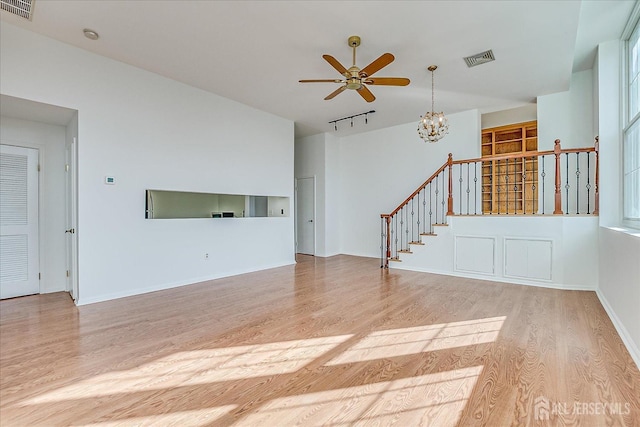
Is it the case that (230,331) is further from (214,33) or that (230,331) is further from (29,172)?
(29,172)

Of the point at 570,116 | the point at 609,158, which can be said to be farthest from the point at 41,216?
the point at 570,116

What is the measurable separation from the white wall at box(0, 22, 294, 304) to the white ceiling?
0.31m

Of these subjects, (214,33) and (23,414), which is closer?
(23,414)

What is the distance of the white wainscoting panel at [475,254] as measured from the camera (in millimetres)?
5066

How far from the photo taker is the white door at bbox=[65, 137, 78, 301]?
3.92 meters

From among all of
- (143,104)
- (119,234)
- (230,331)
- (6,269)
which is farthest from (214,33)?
(6,269)

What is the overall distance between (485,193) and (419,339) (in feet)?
18.6

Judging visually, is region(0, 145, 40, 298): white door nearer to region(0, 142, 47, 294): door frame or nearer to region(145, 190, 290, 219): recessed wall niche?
region(0, 142, 47, 294): door frame

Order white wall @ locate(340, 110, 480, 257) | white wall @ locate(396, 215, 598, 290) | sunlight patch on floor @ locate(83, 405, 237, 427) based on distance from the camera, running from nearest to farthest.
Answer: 1. sunlight patch on floor @ locate(83, 405, 237, 427)
2. white wall @ locate(396, 215, 598, 290)
3. white wall @ locate(340, 110, 480, 257)

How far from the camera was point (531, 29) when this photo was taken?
134 inches

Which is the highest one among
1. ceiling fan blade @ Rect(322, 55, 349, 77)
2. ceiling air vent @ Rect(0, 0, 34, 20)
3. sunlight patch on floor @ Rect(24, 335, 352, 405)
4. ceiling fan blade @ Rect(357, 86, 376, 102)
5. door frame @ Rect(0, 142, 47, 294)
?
ceiling air vent @ Rect(0, 0, 34, 20)

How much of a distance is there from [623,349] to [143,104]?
6145 millimetres

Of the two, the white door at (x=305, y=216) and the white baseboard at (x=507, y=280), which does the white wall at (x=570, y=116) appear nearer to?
the white baseboard at (x=507, y=280)

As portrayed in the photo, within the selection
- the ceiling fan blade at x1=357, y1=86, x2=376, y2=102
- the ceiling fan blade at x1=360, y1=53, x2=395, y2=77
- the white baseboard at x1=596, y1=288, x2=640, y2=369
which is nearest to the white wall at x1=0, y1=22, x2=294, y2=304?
the ceiling fan blade at x1=357, y1=86, x2=376, y2=102
